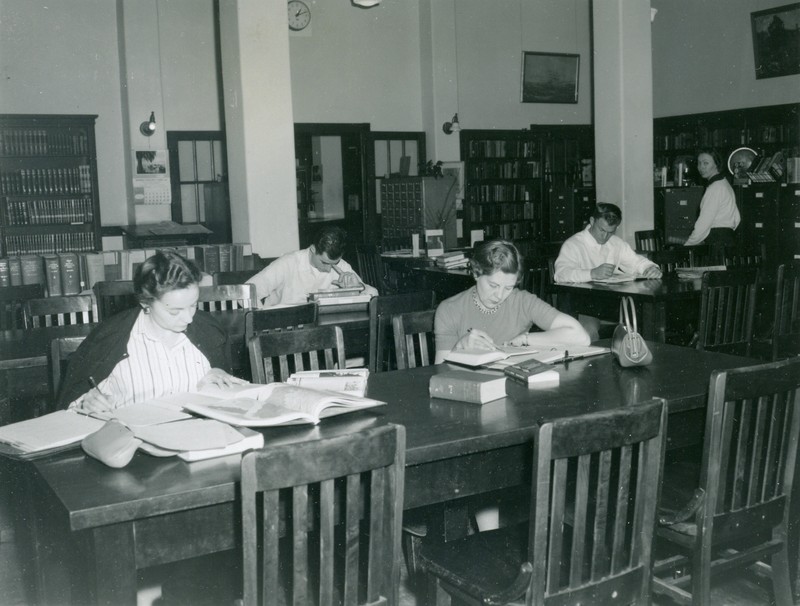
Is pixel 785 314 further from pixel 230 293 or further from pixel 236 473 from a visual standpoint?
pixel 236 473

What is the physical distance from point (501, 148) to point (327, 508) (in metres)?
9.68

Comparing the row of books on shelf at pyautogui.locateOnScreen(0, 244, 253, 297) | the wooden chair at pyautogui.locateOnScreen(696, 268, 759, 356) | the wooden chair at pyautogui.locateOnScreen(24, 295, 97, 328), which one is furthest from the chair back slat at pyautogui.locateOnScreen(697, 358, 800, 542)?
the row of books on shelf at pyautogui.locateOnScreen(0, 244, 253, 297)

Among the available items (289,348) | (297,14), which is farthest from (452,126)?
(289,348)

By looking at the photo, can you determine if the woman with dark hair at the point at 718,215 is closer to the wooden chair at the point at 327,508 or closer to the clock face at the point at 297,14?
the clock face at the point at 297,14

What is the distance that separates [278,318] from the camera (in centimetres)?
347

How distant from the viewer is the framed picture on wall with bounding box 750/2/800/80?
31.1ft

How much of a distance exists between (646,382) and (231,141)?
563 centimetres

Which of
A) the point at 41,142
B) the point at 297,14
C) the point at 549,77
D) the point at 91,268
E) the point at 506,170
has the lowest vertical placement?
the point at 91,268

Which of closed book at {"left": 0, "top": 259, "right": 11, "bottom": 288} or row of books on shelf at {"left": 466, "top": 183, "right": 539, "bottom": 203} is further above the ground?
row of books on shelf at {"left": 466, "top": 183, "right": 539, "bottom": 203}

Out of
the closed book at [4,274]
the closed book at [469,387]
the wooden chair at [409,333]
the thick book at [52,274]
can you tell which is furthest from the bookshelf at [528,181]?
the closed book at [469,387]

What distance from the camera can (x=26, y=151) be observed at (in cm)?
828

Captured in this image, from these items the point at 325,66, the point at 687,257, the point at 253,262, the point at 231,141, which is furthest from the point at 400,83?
the point at 687,257

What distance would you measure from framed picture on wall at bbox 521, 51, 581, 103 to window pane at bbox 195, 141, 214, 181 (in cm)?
426

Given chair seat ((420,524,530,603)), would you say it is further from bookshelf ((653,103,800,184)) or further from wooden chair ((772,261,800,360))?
bookshelf ((653,103,800,184))
